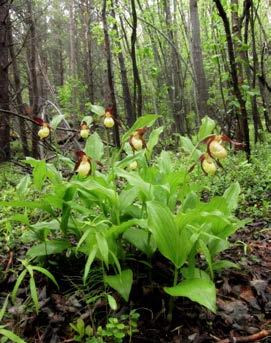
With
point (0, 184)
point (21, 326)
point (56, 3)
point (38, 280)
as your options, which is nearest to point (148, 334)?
point (21, 326)

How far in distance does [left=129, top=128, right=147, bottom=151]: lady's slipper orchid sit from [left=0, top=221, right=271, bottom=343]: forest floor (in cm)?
67

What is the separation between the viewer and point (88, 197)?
2.01 metres

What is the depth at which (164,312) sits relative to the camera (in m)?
1.74

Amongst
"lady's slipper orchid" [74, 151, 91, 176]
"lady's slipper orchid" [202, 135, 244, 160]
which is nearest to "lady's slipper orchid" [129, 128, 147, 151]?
"lady's slipper orchid" [74, 151, 91, 176]

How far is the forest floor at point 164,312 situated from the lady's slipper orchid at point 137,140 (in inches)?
26.5

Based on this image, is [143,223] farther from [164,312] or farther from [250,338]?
[250,338]

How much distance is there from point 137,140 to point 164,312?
98cm

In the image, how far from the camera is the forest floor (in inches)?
65.0

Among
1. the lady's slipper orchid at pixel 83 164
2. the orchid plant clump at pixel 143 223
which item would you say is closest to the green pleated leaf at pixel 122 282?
the orchid plant clump at pixel 143 223

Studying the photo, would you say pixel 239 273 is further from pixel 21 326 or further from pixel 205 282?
pixel 21 326

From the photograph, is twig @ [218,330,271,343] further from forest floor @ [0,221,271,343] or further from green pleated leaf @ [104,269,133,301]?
green pleated leaf @ [104,269,133,301]

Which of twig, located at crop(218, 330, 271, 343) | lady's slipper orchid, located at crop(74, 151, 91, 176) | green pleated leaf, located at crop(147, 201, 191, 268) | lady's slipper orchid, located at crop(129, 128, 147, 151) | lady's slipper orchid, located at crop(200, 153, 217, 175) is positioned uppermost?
lady's slipper orchid, located at crop(129, 128, 147, 151)

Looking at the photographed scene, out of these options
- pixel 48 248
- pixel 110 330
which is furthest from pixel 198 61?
pixel 110 330

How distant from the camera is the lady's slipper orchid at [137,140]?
2.16m
